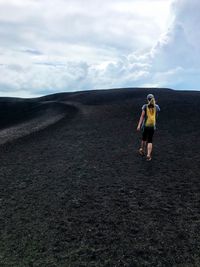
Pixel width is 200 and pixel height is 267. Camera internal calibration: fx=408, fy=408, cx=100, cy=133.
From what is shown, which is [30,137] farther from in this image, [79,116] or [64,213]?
Result: [64,213]

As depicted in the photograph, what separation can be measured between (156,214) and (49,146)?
1154 centimetres

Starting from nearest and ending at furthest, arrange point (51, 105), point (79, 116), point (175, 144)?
1. point (175, 144)
2. point (79, 116)
3. point (51, 105)

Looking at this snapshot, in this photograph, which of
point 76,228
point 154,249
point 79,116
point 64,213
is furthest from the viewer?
point 79,116

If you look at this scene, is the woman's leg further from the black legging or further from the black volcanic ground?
the black volcanic ground

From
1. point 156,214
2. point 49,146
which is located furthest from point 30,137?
point 156,214

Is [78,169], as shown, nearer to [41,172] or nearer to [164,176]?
[41,172]

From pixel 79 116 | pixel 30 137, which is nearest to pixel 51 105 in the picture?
pixel 79 116

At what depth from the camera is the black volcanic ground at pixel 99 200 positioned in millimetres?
9836

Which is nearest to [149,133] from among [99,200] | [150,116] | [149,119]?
[149,119]

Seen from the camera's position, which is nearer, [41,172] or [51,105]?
[41,172]

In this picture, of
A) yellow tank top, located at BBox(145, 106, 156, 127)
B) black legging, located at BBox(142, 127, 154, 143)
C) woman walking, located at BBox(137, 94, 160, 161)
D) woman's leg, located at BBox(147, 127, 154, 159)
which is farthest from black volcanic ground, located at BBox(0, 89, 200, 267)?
A: yellow tank top, located at BBox(145, 106, 156, 127)

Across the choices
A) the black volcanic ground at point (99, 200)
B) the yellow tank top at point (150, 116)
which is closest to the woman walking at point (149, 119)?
the yellow tank top at point (150, 116)

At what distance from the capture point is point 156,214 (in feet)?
38.7

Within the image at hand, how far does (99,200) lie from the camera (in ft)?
43.1
